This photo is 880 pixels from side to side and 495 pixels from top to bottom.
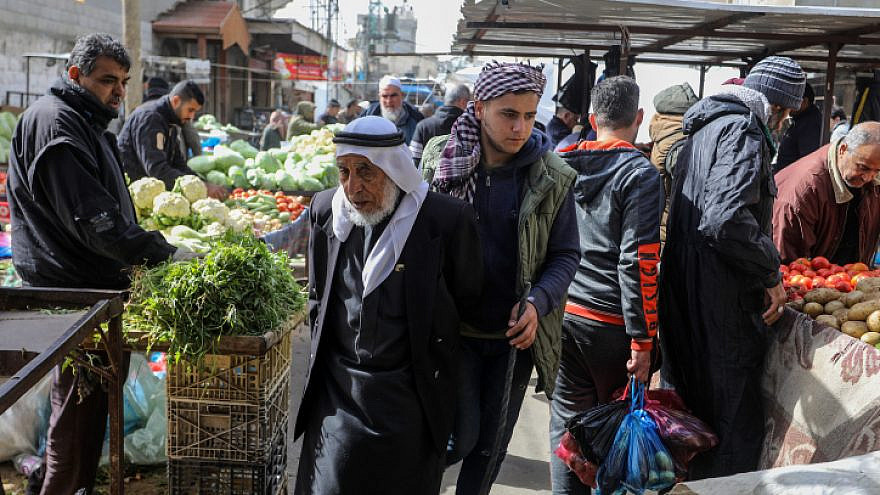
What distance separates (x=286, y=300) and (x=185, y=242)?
6.34ft

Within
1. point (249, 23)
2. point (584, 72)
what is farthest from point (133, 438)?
point (249, 23)

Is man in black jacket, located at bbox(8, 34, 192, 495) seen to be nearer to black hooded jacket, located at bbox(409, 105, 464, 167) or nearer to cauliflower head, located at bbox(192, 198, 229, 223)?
cauliflower head, located at bbox(192, 198, 229, 223)

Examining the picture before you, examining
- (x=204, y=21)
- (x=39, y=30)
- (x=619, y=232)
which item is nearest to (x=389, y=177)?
(x=619, y=232)

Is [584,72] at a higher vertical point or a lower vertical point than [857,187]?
higher

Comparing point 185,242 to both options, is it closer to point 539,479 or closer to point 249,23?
point 539,479

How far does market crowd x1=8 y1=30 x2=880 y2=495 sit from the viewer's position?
8.39 feet

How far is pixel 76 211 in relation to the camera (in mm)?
3107

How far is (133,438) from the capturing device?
4305mm

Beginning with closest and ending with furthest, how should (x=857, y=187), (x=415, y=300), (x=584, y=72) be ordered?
1. (x=415, y=300)
2. (x=857, y=187)
3. (x=584, y=72)

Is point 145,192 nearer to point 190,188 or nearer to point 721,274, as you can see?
point 190,188

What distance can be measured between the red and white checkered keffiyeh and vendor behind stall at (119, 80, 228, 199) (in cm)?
398

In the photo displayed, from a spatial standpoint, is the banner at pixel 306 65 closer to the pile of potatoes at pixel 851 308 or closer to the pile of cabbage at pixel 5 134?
the pile of cabbage at pixel 5 134

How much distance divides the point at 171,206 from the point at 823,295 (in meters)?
4.07

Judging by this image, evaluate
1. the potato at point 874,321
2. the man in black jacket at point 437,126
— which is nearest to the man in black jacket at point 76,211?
the potato at point 874,321
